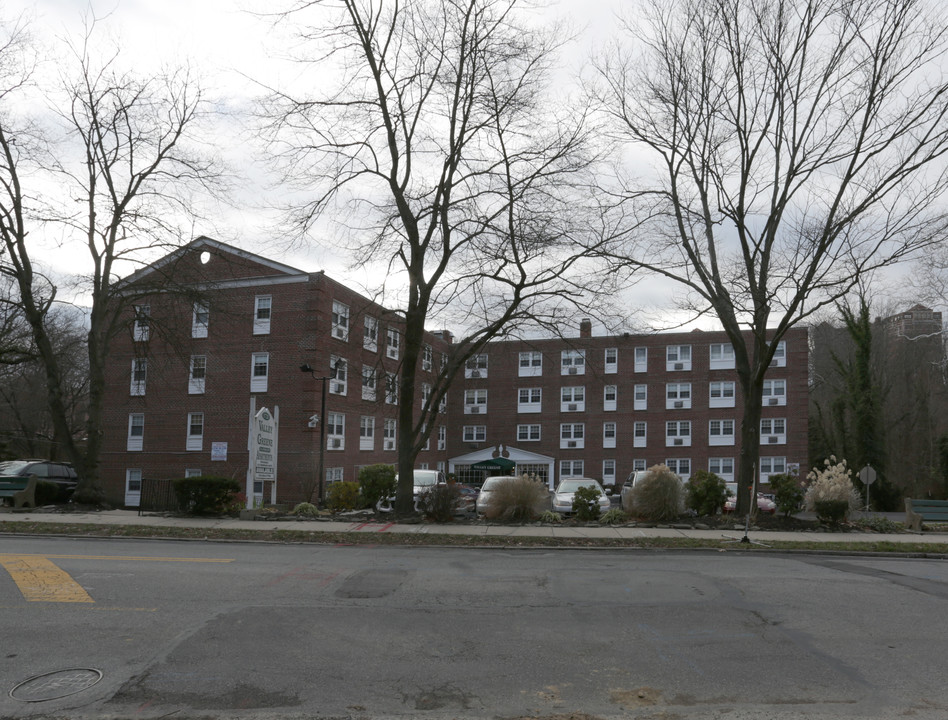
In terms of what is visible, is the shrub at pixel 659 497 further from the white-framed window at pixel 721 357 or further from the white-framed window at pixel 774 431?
the white-framed window at pixel 721 357

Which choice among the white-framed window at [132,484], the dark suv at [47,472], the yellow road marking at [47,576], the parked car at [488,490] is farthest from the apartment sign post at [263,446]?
the white-framed window at [132,484]

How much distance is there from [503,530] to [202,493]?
7944 millimetres

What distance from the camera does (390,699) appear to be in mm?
5453

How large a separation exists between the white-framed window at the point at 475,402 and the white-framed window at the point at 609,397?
351 inches

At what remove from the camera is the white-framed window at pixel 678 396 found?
2021 inches

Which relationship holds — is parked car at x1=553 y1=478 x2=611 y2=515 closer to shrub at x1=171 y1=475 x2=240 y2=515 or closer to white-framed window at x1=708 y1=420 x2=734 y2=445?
shrub at x1=171 y1=475 x2=240 y2=515

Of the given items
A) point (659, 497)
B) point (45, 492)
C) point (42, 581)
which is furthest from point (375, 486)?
point (42, 581)

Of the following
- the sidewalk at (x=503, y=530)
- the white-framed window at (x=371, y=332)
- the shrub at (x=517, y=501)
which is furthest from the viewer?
the white-framed window at (x=371, y=332)

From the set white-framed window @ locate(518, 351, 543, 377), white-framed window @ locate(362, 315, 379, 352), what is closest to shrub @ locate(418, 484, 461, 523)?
white-framed window @ locate(362, 315, 379, 352)

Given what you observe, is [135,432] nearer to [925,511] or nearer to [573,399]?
[573,399]

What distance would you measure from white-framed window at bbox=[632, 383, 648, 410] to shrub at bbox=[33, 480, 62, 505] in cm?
3822

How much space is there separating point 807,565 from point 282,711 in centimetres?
931

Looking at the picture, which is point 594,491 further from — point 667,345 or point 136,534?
point 667,345

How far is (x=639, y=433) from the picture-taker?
5238cm
